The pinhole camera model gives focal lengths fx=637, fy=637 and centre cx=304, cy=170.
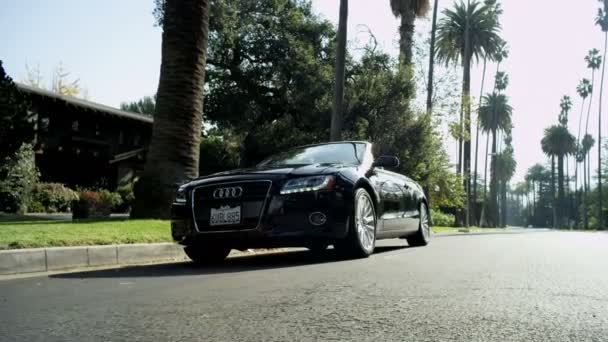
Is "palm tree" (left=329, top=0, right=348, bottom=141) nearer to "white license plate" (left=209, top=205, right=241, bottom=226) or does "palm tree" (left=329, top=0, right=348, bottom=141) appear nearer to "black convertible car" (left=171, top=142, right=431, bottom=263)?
"black convertible car" (left=171, top=142, right=431, bottom=263)

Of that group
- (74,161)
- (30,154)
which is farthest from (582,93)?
(30,154)

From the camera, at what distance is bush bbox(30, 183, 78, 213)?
73.4ft

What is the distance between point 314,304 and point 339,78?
39.6ft

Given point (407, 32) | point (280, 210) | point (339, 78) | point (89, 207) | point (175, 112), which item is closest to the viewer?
point (280, 210)

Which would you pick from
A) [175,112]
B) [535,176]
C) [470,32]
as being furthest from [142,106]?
[535,176]

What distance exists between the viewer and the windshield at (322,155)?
823 cm

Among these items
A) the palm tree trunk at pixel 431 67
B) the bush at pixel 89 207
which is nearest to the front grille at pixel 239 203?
the bush at pixel 89 207

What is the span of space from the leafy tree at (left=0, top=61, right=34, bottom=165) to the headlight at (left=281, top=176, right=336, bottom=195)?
14172mm

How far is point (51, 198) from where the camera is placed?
75.5 feet

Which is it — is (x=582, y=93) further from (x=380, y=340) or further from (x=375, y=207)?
(x=380, y=340)

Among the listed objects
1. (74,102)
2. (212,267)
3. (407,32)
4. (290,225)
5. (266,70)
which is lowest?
(212,267)

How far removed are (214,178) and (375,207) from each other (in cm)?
216

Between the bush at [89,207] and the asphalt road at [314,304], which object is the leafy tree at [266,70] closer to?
the bush at [89,207]

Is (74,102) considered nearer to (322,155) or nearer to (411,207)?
(411,207)
